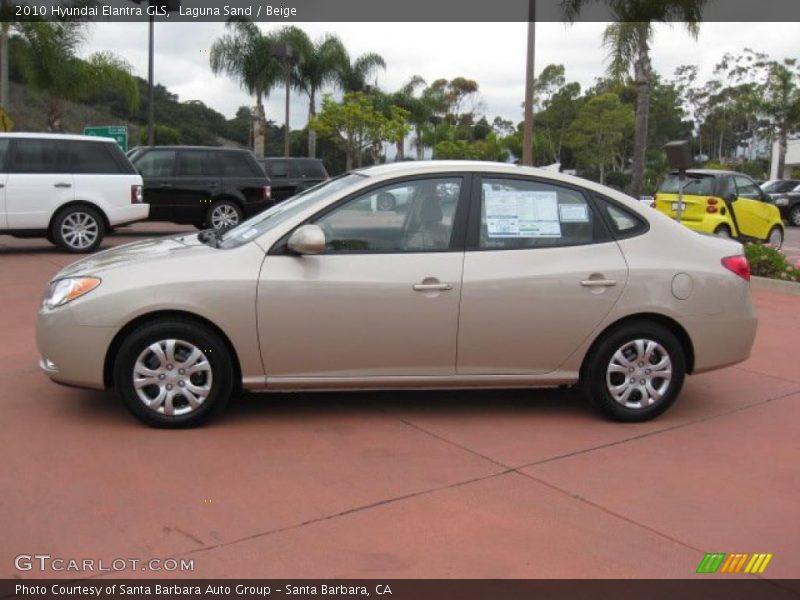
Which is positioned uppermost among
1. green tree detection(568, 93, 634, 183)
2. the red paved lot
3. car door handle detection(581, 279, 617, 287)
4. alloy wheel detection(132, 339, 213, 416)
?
green tree detection(568, 93, 634, 183)

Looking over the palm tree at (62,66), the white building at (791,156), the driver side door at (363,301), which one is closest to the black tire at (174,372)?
the driver side door at (363,301)

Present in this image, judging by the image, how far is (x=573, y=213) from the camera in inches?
221

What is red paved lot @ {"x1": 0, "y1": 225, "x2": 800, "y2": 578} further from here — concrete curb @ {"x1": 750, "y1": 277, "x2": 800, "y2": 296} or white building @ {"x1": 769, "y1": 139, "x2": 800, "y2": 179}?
white building @ {"x1": 769, "y1": 139, "x2": 800, "y2": 179}

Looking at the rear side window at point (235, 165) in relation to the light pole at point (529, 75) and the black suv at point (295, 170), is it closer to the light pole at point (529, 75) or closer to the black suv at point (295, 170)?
the black suv at point (295, 170)

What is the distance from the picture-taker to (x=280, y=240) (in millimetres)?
5238

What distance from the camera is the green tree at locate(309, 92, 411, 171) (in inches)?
1581

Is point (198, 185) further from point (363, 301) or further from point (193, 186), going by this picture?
point (363, 301)

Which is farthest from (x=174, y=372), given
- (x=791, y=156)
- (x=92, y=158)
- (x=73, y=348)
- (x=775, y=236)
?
(x=791, y=156)

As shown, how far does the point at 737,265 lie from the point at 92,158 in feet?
33.6

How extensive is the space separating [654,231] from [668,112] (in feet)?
234

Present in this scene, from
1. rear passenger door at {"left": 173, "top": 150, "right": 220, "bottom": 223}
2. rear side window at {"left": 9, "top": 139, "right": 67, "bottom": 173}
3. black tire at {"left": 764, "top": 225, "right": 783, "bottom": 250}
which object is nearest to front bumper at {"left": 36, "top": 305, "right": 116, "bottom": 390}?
rear side window at {"left": 9, "top": 139, "right": 67, "bottom": 173}

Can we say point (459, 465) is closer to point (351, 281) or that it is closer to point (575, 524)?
point (575, 524)
